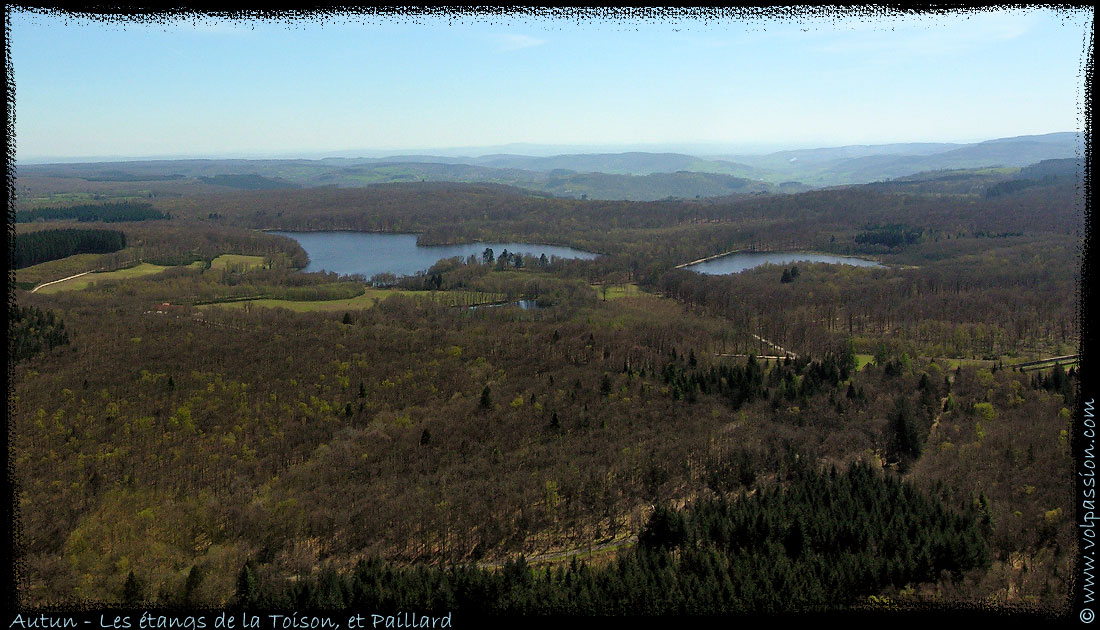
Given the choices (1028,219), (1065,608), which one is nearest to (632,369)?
(1065,608)

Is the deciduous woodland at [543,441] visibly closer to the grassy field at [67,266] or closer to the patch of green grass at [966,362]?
the grassy field at [67,266]

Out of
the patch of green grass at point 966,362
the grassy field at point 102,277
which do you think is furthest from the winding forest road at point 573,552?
the grassy field at point 102,277

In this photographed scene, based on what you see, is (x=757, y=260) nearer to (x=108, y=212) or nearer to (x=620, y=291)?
(x=620, y=291)

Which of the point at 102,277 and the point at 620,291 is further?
the point at 620,291

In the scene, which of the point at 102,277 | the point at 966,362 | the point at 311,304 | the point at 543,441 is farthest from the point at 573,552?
the point at 102,277

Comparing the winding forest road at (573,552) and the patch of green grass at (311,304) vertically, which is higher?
the patch of green grass at (311,304)

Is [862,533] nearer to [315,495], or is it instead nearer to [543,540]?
[543,540]

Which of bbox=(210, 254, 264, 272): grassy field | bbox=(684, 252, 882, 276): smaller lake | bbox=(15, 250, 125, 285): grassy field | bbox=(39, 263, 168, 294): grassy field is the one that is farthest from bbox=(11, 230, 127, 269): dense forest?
bbox=(684, 252, 882, 276): smaller lake
